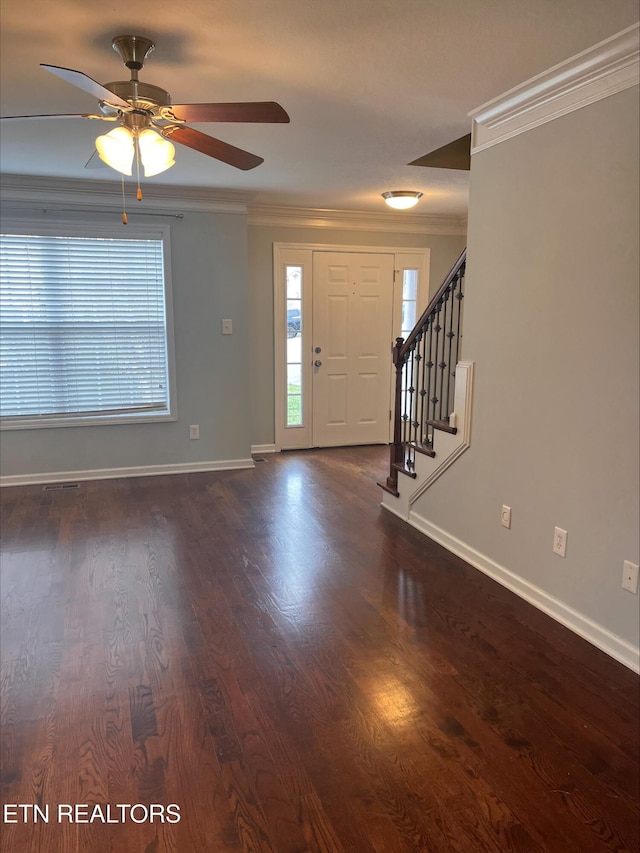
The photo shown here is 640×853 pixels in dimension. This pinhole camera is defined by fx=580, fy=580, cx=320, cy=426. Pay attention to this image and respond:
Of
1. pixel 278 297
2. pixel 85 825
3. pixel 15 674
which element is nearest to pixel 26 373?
pixel 278 297

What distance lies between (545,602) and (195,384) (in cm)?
345

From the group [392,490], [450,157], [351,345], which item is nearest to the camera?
[450,157]

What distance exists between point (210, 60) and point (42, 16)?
0.63 meters

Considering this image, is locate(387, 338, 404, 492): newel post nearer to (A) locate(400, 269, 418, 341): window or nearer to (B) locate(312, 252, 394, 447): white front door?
(B) locate(312, 252, 394, 447): white front door

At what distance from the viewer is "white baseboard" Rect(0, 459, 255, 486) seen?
479 cm

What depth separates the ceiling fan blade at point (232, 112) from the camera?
2.04 meters

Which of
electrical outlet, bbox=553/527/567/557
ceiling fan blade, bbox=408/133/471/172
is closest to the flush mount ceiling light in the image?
ceiling fan blade, bbox=408/133/471/172

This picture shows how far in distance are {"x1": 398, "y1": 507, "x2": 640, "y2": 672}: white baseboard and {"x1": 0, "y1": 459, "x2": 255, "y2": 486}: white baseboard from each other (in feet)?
7.28

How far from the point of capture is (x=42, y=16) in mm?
1992

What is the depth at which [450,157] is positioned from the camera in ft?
12.6

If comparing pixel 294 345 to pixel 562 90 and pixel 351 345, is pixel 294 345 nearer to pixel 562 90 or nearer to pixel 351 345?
pixel 351 345

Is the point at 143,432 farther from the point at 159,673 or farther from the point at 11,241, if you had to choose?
the point at 159,673

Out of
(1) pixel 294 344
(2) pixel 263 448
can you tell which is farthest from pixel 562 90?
(2) pixel 263 448

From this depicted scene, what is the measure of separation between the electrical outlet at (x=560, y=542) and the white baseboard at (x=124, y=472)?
3.21m
